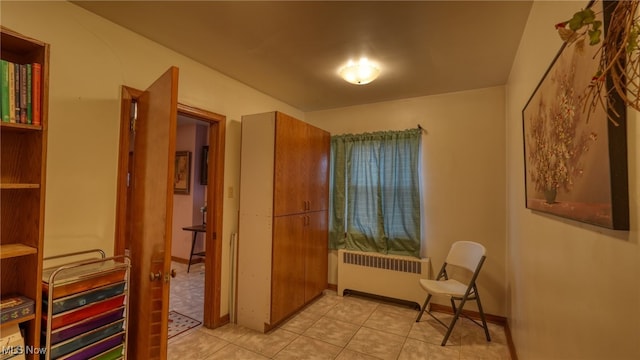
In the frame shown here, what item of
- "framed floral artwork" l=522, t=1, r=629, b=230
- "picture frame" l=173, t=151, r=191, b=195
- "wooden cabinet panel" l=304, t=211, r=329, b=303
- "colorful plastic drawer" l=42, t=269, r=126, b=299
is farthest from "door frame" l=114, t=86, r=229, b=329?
"picture frame" l=173, t=151, r=191, b=195

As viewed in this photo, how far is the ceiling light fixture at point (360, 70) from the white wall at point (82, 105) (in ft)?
5.07

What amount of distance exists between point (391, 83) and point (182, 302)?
3424 mm

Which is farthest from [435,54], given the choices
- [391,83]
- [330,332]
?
[330,332]

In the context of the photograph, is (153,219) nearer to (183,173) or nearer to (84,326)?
(84,326)

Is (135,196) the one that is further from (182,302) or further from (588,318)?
(588,318)

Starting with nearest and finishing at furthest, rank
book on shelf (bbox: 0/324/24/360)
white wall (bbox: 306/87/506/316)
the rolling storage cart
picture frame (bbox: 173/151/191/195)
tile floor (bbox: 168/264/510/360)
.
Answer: book on shelf (bbox: 0/324/24/360), the rolling storage cart, tile floor (bbox: 168/264/510/360), white wall (bbox: 306/87/506/316), picture frame (bbox: 173/151/191/195)

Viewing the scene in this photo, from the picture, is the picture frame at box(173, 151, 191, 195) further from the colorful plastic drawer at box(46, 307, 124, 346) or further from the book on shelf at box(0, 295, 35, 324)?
the book on shelf at box(0, 295, 35, 324)

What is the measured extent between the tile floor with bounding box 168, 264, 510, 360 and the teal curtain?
792mm

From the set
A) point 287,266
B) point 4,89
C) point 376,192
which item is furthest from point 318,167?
point 4,89

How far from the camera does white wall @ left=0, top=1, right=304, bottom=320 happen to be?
1.58 m

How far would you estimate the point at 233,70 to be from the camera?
2629 mm

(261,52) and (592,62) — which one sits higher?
(261,52)

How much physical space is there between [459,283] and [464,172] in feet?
3.86

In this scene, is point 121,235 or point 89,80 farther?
point 121,235
